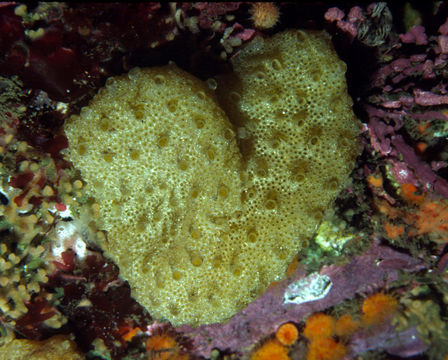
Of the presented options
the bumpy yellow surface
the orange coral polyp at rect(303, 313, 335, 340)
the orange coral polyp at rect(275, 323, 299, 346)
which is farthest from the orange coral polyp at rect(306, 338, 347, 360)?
the bumpy yellow surface

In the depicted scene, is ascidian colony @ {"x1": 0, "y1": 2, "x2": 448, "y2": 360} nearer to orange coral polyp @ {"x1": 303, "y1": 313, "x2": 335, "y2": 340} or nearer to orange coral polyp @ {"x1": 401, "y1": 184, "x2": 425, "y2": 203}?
orange coral polyp @ {"x1": 401, "y1": 184, "x2": 425, "y2": 203}

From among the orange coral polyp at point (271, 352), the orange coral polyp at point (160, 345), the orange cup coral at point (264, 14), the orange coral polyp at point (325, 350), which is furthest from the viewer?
the orange coral polyp at point (325, 350)

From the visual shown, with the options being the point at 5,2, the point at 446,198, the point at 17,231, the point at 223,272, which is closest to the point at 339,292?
the point at 446,198

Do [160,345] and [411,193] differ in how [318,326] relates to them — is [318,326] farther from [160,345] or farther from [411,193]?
[411,193]

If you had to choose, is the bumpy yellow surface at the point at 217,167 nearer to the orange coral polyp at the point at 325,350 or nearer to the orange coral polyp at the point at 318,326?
the orange coral polyp at the point at 318,326

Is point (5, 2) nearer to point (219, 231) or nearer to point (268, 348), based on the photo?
point (219, 231)

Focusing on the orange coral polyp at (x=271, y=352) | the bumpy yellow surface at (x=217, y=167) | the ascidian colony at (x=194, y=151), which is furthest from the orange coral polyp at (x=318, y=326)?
the bumpy yellow surface at (x=217, y=167)

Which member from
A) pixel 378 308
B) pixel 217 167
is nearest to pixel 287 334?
pixel 378 308
